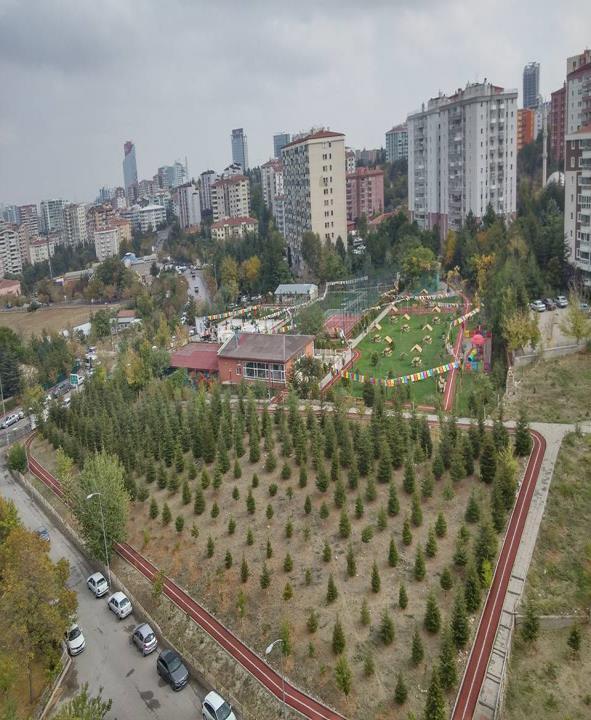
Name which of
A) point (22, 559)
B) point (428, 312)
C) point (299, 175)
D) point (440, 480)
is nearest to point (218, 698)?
point (22, 559)

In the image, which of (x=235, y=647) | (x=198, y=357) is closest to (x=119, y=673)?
(x=235, y=647)

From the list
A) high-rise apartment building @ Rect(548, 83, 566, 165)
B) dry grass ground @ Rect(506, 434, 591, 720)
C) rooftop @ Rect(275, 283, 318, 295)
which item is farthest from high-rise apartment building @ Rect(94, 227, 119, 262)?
dry grass ground @ Rect(506, 434, 591, 720)

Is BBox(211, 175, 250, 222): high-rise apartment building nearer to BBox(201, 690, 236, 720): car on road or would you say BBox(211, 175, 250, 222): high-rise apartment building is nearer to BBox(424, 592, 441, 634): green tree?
BBox(424, 592, 441, 634): green tree

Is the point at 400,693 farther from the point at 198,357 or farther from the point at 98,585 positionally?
the point at 198,357

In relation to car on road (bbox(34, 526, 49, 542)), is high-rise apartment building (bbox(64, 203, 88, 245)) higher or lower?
higher

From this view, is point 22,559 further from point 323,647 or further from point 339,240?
point 339,240

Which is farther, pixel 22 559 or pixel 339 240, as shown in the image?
pixel 339 240

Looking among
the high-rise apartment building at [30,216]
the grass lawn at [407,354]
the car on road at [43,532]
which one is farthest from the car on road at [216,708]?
the high-rise apartment building at [30,216]
